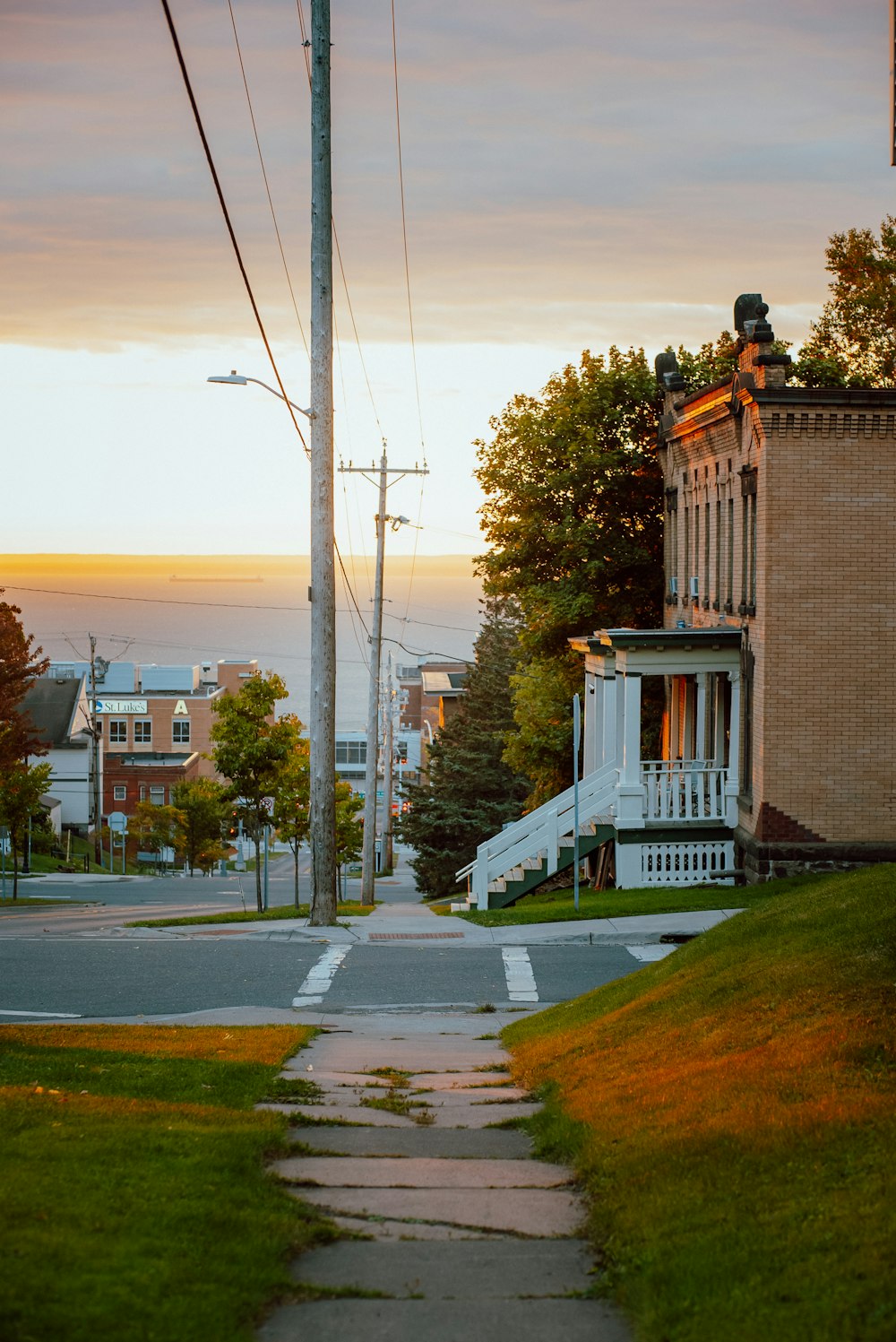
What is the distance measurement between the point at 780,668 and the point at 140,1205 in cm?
1783

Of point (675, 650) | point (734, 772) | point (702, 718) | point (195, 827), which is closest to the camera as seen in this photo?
point (734, 772)

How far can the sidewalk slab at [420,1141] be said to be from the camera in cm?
877

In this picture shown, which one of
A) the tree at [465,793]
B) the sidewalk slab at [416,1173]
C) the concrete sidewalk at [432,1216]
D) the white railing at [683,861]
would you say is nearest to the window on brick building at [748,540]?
the white railing at [683,861]

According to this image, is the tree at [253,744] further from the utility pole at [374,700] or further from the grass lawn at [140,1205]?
the grass lawn at [140,1205]

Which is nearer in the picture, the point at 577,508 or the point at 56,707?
the point at 577,508

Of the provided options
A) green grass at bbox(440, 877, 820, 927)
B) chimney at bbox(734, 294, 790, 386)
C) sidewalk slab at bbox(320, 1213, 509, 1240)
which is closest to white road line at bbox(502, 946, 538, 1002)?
green grass at bbox(440, 877, 820, 927)

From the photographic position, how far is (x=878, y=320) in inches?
1737

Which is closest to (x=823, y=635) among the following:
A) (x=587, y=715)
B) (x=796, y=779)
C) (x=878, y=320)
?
(x=796, y=779)

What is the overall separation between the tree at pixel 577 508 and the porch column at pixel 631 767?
306 inches

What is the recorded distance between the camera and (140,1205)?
6785 millimetres

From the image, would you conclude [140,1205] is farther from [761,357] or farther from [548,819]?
[548,819]

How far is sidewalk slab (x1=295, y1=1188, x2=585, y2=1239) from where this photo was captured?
723 centimetres

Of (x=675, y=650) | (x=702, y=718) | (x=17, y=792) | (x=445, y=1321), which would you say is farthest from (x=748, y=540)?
(x=17, y=792)

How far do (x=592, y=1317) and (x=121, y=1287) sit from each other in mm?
1860
